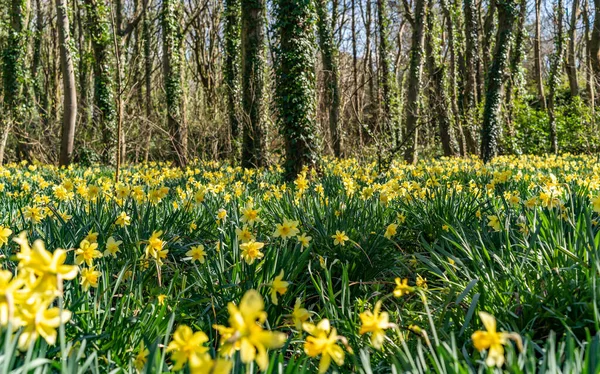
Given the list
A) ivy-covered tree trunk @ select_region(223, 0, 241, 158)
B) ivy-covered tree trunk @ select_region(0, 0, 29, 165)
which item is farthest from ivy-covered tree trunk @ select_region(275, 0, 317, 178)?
ivy-covered tree trunk @ select_region(0, 0, 29, 165)

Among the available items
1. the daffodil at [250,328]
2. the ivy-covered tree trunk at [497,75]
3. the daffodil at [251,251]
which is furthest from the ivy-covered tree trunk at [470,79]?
the daffodil at [250,328]

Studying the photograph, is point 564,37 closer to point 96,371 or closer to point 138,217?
point 138,217

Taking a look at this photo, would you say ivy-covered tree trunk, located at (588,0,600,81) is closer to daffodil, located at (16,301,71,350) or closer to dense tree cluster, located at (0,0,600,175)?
dense tree cluster, located at (0,0,600,175)

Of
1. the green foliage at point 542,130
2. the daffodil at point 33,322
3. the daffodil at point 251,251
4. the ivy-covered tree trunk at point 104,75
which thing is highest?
the ivy-covered tree trunk at point 104,75

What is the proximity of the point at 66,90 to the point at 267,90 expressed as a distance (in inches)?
178

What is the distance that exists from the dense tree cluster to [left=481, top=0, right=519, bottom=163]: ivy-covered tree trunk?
28 mm

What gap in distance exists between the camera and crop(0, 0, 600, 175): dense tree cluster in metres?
7.95

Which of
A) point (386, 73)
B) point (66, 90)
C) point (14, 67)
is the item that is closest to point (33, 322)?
point (66, 90)

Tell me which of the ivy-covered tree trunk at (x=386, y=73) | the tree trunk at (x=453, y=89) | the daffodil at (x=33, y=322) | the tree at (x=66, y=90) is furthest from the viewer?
the tree trunk at (x=453, y=89)

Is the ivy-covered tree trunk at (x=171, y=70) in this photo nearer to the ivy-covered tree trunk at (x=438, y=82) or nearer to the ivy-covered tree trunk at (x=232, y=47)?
the ivy-covered tree trunk at (x=232, y=47)

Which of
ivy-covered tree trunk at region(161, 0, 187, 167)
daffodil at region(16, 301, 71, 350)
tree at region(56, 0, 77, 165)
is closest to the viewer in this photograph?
A: daffodil at region(16, 301, 71, 350)

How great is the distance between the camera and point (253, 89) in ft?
32.3

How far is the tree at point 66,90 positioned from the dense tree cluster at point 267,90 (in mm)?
27

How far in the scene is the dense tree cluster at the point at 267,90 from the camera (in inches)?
313
